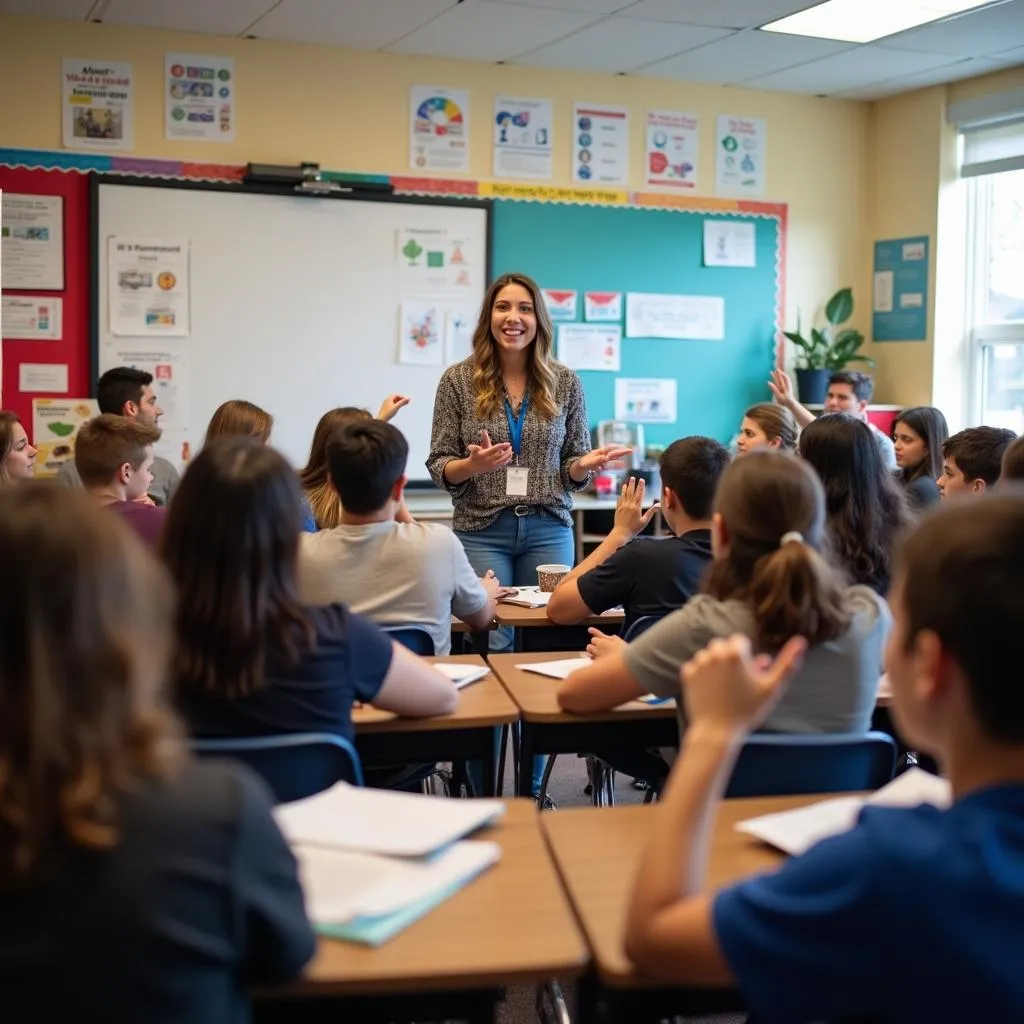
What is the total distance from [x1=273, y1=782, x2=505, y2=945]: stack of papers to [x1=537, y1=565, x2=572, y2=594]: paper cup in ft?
5.74

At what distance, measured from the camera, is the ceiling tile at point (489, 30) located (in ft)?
16.4

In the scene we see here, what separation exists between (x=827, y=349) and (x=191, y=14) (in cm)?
364

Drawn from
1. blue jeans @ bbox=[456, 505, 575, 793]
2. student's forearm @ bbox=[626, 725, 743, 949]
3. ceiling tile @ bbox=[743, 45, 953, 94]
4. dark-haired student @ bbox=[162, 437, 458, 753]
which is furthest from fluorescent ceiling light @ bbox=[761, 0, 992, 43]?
student's forearm @ bbox=[626, 725, 743, 949]

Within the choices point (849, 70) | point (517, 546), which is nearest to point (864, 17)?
point (849, 70)

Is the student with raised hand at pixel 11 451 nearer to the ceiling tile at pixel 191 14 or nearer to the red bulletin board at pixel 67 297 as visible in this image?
the red bulletin board at pixel 67 297

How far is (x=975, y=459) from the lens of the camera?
355 cm

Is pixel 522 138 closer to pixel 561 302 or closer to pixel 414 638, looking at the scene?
pixel 561 302

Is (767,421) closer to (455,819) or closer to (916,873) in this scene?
(455,819)

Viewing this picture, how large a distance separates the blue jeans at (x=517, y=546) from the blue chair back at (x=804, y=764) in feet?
6.49

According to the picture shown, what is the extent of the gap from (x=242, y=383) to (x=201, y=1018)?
15.6ft

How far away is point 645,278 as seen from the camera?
6223 millimetres

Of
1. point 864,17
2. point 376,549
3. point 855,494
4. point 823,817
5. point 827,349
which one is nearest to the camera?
point 823,817

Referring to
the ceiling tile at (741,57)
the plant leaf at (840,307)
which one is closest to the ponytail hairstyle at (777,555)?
the ceiling tile at (741,57)

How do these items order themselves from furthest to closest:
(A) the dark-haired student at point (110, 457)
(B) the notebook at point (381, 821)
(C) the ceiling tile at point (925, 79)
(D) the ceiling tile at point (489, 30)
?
(C) the ceiling tile at point (925, 79)
(D) the ceiling tile at point (489, 30)
(A) the dark-haired student at point (110, 457)
(B) the notebook at point (381, 821)
